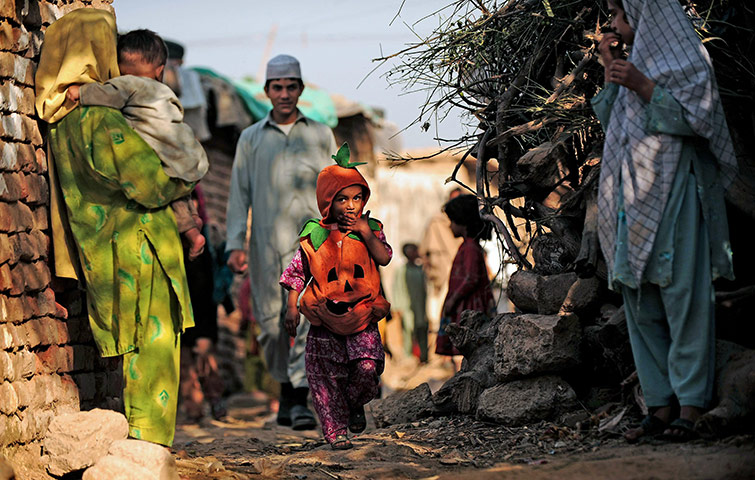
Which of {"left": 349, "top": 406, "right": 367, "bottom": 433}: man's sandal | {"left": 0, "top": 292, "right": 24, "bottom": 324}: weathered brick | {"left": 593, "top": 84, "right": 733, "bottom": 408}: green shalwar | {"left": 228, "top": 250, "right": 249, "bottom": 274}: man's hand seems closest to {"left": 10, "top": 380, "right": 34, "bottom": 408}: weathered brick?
{"left": 0, "top": 292, "right": 24, "bottom": 324}: weathered brick

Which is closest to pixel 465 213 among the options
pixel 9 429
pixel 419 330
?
pixel 9 429

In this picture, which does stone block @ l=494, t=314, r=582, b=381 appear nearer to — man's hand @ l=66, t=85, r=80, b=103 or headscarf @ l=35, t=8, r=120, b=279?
headscarf @ l=35, t=8, r=120, b=279

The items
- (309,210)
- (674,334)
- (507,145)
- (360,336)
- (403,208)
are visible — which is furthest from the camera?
(403,208)

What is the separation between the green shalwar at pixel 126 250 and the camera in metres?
4.52

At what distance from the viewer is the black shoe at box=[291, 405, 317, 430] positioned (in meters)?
6.46

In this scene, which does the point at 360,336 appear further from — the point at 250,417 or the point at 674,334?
the point at 250,417

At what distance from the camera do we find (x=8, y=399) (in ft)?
13.3

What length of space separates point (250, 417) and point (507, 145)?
481 cm

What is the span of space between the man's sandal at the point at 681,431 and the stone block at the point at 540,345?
2.91 ft

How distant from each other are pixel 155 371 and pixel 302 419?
83.0 inches

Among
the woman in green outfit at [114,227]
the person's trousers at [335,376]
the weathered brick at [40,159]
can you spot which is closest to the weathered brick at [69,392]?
the woman in green outfit at [114,227]

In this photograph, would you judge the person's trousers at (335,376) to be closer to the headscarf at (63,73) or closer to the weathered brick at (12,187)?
the headscarf at (63,73)

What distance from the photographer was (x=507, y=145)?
5371 millimetres

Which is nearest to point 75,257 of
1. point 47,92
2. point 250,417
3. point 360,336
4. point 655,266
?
point 47,92
